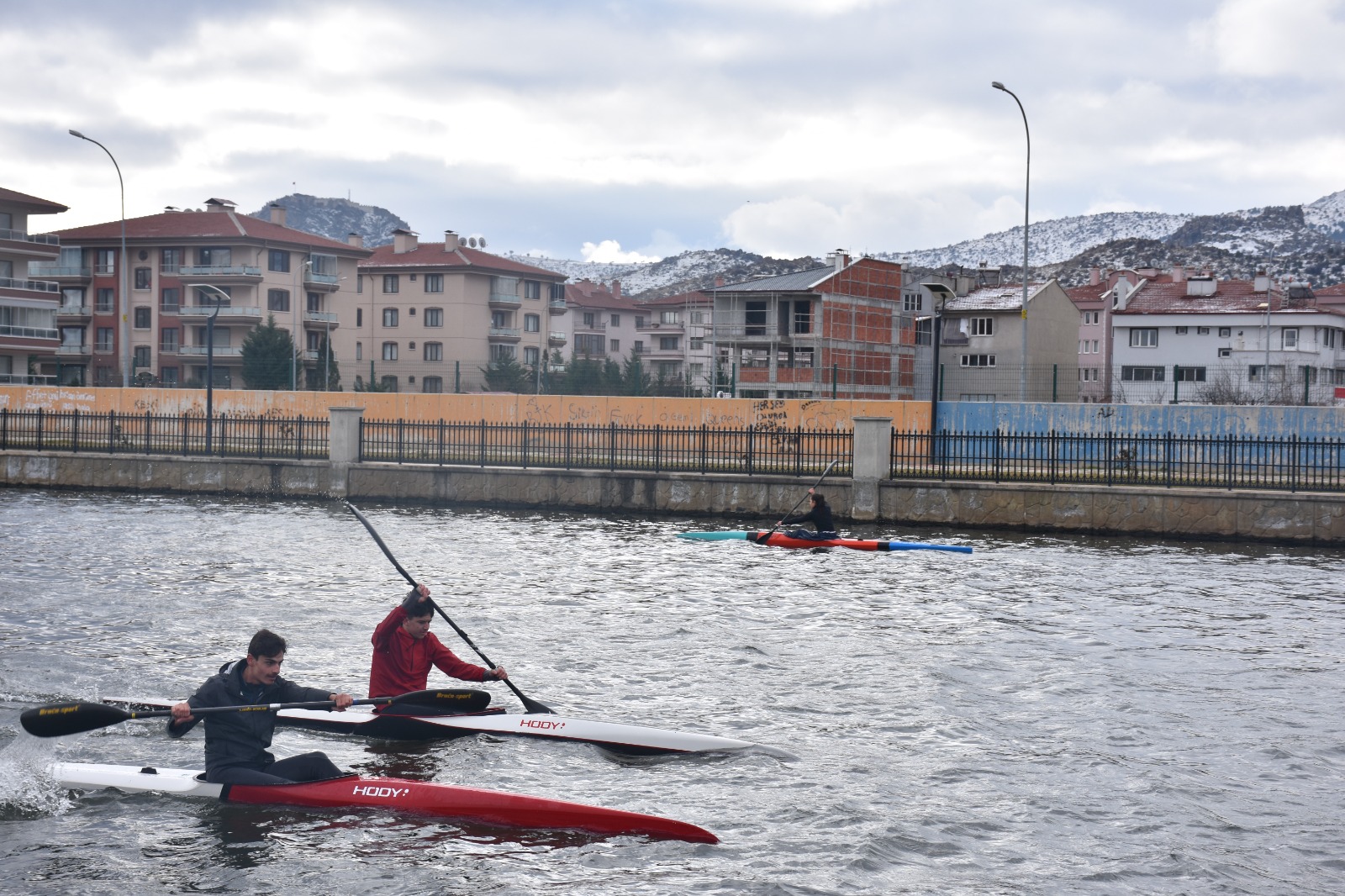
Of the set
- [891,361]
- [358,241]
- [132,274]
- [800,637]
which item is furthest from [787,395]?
[800,637]

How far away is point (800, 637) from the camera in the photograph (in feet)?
51.5

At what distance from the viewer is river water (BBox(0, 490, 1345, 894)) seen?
8.41m

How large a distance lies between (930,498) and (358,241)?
6363 centimetres

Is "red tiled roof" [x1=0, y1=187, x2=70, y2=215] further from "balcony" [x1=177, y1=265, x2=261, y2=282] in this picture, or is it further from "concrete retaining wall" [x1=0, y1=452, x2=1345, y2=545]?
"concrete retaining wall" [x1=0, y1=452, x2=1345, y2=545]

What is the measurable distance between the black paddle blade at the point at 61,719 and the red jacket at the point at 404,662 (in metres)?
2.31

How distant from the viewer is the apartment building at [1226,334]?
7550 centimetres

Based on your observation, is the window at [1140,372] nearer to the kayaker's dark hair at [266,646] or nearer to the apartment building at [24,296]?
the apartment building at [24,296]

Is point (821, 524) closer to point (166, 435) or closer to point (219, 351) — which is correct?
point (166, 435)

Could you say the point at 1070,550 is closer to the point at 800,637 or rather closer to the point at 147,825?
the point at 800,637

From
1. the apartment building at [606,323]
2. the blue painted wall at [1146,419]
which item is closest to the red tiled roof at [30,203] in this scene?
the apartment building at [606,323]

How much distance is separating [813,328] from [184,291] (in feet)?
120

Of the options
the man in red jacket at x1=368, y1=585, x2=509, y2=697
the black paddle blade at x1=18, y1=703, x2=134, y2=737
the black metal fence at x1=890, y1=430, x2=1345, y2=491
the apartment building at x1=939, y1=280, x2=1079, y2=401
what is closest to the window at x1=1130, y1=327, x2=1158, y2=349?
the apartment building at x1=939, y1=280, x2=1079, y2=401

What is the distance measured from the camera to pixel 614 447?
3083 centimetres

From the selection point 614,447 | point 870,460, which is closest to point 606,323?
point 614,447
